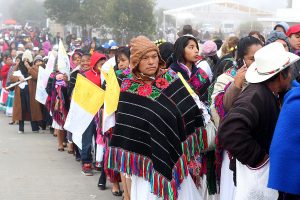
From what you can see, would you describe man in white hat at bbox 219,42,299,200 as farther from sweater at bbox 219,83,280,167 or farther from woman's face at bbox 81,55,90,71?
woman's face at bbox 81,55,90,71

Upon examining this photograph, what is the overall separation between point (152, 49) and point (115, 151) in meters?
0.99

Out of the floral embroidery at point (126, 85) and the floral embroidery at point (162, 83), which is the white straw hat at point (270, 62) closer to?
the floral embroidery at point (162, 83)

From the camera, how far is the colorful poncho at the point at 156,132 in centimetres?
523

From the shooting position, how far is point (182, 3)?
126812mm

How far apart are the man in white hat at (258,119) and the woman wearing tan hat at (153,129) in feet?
4.11

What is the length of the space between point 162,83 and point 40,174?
433 cm

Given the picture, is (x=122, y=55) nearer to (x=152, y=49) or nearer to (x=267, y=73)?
(x=152, y=49)

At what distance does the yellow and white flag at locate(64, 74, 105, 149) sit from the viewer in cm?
752

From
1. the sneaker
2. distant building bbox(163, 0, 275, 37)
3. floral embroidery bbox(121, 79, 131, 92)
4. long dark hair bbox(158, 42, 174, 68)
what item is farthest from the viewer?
distant building bbox(163, 0, 275, 37)

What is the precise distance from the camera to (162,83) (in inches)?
209

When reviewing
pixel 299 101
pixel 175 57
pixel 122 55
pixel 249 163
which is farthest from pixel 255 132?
pixel 122 55

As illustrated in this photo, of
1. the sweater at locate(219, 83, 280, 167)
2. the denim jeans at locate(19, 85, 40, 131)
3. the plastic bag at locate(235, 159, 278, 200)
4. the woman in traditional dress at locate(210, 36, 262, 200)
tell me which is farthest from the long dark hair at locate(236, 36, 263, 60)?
the denim jeans at locate(19, 85, 40, 131)

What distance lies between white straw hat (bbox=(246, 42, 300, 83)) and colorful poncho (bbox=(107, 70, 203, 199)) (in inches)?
50.8

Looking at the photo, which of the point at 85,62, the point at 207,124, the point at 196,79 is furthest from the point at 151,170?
the point at 85,62
